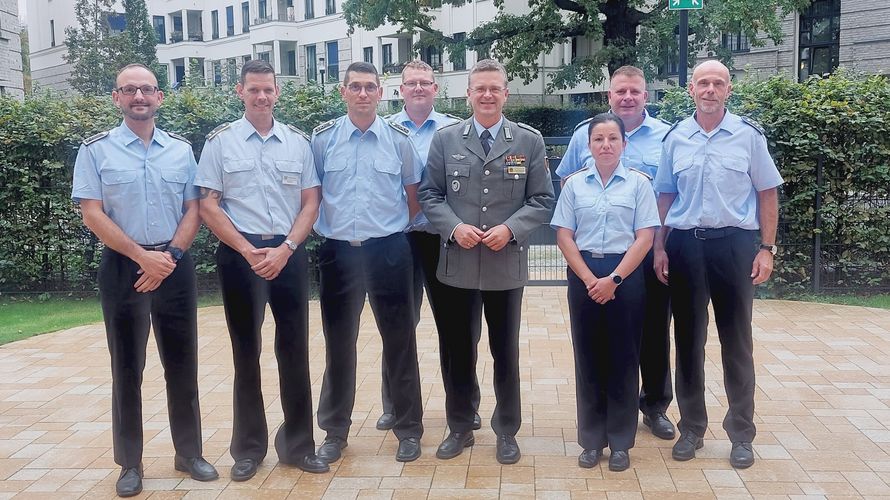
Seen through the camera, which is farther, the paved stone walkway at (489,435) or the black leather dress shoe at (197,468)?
the black leather dress shoe at (197,468)

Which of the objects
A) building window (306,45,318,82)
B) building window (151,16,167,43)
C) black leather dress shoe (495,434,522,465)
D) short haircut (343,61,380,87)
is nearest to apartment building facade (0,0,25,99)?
short haircut (343,61,380,87)

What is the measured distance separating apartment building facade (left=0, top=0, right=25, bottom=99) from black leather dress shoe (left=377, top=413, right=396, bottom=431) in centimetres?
1808

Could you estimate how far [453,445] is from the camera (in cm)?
462

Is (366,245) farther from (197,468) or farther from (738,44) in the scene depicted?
(738,44)

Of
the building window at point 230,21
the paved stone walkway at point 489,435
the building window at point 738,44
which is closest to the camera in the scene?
the paved stone walkway at point 489,435

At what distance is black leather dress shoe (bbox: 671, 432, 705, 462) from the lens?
177 inches

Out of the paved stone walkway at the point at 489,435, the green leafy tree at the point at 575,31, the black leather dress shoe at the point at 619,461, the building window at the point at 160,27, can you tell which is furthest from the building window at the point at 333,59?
the black leather dress shoe at the point at 619,461

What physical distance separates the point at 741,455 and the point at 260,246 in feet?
9.01

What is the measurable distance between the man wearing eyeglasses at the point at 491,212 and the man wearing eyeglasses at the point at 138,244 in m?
1.28

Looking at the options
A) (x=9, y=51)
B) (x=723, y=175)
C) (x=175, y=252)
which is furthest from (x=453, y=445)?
(x=9, y=51)

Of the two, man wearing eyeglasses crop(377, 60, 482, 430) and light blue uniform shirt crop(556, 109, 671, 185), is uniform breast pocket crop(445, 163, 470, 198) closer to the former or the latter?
man wearing eyeglasses crop(377, 60, 482, 430)

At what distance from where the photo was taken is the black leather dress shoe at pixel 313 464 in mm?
4395

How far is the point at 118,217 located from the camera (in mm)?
4070

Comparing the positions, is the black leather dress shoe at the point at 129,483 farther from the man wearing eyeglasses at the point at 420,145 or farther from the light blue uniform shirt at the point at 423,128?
the light blue uniform shirt at the point at 423,128
